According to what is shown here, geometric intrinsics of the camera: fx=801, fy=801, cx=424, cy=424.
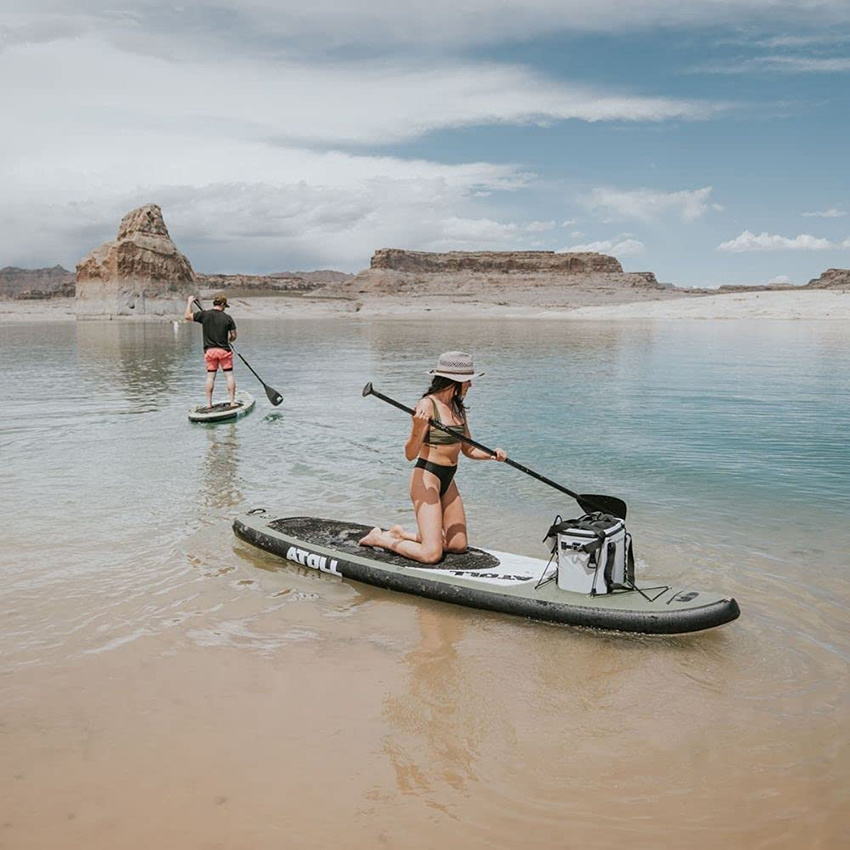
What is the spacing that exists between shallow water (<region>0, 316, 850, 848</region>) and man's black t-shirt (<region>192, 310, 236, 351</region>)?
353 centimetres

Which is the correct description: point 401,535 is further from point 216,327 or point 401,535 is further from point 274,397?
point 216,327

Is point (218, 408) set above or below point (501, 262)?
below

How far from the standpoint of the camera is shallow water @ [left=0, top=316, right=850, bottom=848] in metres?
3.25

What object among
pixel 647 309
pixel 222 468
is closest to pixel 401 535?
pixel 222 468

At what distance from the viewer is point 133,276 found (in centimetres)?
8719

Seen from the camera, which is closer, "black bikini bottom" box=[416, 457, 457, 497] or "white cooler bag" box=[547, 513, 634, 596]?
"white cooler bag" box=[547, 513, 634, 596]

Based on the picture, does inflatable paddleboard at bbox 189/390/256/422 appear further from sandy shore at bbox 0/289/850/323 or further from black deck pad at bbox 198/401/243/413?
sandy shore at bbox 0/289/850/323

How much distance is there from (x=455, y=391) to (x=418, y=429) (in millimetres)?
404

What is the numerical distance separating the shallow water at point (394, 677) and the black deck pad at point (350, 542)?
0.90ft

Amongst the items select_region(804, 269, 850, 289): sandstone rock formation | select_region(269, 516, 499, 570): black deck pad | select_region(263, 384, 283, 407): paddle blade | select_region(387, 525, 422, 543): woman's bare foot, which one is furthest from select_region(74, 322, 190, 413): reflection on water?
select_region(804, 269, 850, 289): sandstone rock formation

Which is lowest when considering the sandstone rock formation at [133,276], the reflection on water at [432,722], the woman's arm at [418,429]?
the reflection on water at [432,722]

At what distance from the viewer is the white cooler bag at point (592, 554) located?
491cm

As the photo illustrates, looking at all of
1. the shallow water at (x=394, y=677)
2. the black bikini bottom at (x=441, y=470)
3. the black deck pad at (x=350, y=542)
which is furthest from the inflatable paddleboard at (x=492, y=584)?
the black bikini bottom at (x=441, y=470)

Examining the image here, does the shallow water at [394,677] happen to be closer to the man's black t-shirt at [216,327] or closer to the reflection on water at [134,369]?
the man's black t-shirt at [216,327]
